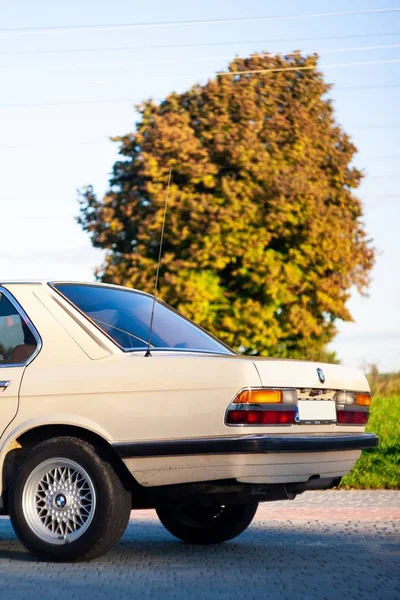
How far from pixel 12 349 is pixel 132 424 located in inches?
44.4

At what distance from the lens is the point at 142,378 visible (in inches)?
287

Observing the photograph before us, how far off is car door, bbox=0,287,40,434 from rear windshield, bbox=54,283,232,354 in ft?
1.11

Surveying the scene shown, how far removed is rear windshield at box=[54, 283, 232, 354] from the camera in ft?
25.9

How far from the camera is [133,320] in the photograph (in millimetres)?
8148

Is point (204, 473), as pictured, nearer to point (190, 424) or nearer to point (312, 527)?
point (190, 424)

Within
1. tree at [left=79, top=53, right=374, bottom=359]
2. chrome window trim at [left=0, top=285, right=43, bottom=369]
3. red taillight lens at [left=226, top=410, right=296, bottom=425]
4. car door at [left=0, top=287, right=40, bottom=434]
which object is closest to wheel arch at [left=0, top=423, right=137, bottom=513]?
car door at [left=0, top=287, right=40, bottom=434]

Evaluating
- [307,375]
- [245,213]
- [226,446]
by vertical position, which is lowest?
[226,446]

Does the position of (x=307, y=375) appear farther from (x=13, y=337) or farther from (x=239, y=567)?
(x=13, y=337)

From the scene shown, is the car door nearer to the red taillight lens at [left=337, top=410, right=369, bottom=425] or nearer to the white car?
the white car

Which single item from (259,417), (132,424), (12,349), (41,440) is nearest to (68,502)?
(41,440)

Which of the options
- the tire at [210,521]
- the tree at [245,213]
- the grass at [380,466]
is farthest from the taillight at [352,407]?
the tree at [245,213]

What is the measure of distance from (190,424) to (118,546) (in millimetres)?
1901

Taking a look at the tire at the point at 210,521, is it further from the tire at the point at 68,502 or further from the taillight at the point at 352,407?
the tire at the point at 68,502

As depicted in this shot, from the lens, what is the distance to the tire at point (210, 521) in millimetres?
8727
